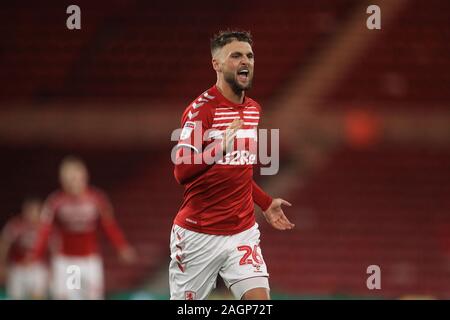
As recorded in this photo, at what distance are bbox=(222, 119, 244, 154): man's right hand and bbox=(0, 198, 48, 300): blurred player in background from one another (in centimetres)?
927

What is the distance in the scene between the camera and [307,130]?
48.2 ft

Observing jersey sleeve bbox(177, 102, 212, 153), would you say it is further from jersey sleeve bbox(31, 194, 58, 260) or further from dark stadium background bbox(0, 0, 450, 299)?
dark stadium background bbox(0, 0, 450, 299)

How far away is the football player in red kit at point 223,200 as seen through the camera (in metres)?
6.15

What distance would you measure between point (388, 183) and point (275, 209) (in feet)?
28.6

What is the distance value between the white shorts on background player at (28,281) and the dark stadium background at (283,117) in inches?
41.9

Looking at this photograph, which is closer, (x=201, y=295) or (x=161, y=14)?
(x=201, y=295)

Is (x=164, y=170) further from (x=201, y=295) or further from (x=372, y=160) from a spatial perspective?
(x=201, y=295)

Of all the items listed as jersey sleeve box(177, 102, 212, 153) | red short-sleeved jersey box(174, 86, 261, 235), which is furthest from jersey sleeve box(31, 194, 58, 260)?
jersey sleeve box(177, 102, 212, 153)

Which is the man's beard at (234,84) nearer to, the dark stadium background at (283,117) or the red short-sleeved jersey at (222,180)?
the red short-sleeved jersey at (222,180)

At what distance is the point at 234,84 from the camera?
20.6ft

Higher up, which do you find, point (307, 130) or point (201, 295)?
point (307, 130)

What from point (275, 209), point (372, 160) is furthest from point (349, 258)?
point (275, 209)

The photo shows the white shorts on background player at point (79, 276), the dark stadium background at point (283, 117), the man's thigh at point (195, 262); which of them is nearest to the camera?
the man's thigh at point (195, 262)

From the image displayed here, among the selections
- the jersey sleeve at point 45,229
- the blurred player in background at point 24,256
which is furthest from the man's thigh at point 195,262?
the blurred player in background at point 24,256
